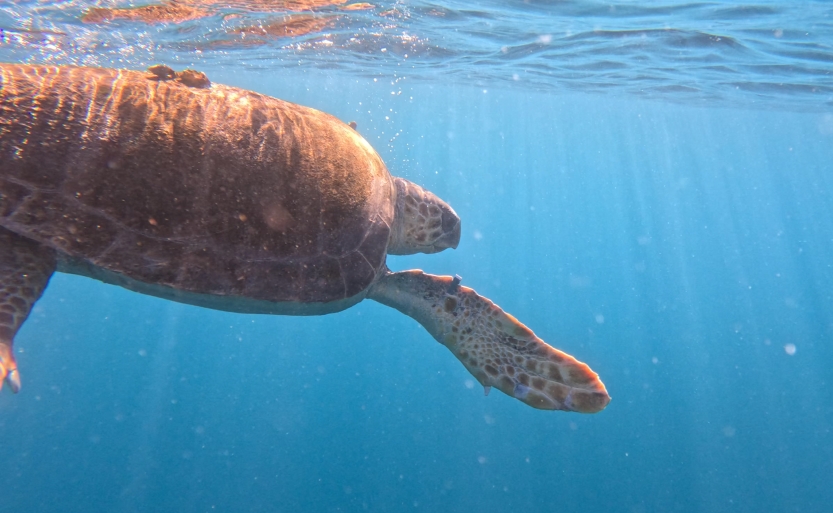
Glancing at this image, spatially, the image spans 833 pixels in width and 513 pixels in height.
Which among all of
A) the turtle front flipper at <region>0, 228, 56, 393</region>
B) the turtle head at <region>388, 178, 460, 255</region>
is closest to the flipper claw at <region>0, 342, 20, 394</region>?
the turtle front flipper at <region>0, 228, 56, 393</region>

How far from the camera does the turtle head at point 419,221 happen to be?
17.7ft

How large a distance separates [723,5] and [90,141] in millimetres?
13661

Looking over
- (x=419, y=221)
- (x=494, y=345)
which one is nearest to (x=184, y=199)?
(x=419, y=221)

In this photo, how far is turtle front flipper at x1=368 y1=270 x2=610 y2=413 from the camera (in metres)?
4.36

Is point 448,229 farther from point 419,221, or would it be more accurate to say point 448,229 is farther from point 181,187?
point 181,187

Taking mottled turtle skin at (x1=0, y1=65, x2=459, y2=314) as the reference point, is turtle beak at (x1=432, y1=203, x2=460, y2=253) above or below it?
below

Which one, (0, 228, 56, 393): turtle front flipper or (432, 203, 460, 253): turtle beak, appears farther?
(432, 203, 460, 253): turtle beak

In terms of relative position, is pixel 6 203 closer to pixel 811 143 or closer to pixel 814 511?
pixel 814 511

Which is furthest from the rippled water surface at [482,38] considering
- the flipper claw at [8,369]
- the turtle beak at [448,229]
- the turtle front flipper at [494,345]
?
the flipper claw at [8,369]

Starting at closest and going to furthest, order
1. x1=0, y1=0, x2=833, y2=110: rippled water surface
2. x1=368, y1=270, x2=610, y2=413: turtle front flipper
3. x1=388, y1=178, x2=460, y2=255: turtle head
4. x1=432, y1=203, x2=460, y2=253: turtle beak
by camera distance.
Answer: x1=368, y1=270, x2=610, y2=413: turtle front flipper
x1=388, y1=178, x2=460, y2=255: turtle head
x1=432, y1=203, x2=460, y2=253: turtle beak
x1=0, y1=0, x2=833, y2=110: rippled water surface

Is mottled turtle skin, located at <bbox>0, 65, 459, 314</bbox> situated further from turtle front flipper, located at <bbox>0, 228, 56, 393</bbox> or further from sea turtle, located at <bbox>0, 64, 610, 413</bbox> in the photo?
turtle front flipper, located at <bbox>0, 228, 56, 393</bbox>

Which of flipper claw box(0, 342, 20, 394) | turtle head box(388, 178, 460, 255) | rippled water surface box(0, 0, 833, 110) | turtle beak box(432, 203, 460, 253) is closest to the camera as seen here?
flipper claw box(0, 342, 20, 394)

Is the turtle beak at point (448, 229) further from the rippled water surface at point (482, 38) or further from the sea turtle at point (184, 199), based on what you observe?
the rippled water surface at point (482, 38)

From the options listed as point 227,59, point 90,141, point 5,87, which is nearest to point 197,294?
point 90,141
